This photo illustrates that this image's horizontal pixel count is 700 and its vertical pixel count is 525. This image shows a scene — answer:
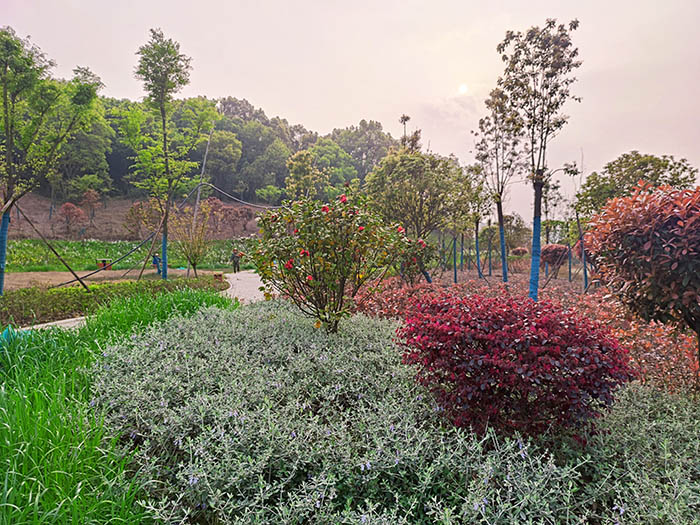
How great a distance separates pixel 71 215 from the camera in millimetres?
20906

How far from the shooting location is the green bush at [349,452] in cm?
141

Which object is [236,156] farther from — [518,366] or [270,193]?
[518,366]

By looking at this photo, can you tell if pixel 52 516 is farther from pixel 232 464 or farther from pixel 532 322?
pixel 532 322

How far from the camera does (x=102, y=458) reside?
5.74 ft

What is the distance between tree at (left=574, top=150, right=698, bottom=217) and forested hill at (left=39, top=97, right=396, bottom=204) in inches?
728

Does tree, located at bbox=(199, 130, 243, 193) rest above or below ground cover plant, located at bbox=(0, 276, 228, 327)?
above

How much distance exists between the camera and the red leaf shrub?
5.89 ft

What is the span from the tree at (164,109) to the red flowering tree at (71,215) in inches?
516

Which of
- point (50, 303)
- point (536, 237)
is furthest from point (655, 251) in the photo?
point (50, 303)

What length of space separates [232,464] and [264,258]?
7.43ft

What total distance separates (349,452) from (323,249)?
2134mm

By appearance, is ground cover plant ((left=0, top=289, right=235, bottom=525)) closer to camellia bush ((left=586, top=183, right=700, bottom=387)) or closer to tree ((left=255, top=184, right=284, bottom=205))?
camellia bush ((left=586, top=183, right=700, bottom=387))

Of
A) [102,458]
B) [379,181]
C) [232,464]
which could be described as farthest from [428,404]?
[379,181]

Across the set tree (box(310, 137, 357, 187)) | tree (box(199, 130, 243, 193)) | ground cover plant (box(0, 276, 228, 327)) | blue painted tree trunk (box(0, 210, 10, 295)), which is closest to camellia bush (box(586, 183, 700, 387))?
ground cover plant (box(0, 276, 228, 327))
